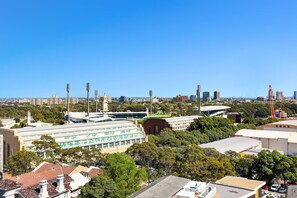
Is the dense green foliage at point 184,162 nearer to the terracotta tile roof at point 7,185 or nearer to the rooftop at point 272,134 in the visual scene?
the terracotta tile roof at point 7,185

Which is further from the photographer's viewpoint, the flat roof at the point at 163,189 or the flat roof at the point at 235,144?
the flat roof at the point at 235,144

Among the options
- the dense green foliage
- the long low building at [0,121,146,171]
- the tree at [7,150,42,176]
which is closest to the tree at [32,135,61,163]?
the tree at [7,150,42,176]

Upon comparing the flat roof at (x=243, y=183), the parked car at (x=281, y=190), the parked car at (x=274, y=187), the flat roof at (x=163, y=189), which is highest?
the flat roof at (x=163, y=189)

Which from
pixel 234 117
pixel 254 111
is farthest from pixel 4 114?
pixel 254 111

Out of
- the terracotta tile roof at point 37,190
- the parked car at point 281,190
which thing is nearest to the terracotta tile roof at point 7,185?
the terracotta tile roof at point 37,190

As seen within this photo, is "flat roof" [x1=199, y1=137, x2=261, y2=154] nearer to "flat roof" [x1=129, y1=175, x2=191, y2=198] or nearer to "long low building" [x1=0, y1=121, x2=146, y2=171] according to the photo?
"long low building" [x1=0, y1=121, x2=146, y2=171]

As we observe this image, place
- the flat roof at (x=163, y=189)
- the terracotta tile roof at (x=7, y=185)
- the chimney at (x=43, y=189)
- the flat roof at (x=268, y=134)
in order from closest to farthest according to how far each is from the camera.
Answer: the flat roof at (x=163, y=189), the terracotta tile roof at (x=7, y=185), the chimney at (x=43, y=189), the flat roof at (x=268, y=134)
